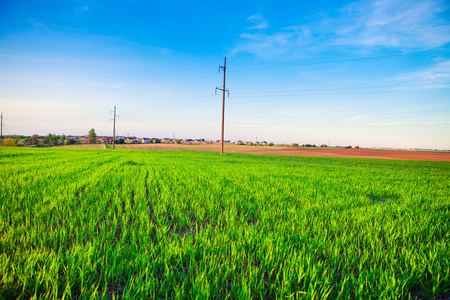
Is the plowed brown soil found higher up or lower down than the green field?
higher up

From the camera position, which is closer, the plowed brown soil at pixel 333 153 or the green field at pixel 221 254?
the green field at pixel 221 254

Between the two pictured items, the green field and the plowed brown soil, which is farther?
the plowed brown soil

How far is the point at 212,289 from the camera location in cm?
207

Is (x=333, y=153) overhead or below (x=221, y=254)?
overhead

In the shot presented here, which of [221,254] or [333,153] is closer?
[221,254]

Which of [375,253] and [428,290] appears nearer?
[428,290]

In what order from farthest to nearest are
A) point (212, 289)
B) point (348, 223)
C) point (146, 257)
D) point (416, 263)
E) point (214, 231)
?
point (348, 223)
point (214, 231)
point (416, 263)
point (146, 257)
point (212, 289)

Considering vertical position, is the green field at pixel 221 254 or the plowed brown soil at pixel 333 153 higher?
the plowed brown soil at pixel 333 153

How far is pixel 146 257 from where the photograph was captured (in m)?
2.48

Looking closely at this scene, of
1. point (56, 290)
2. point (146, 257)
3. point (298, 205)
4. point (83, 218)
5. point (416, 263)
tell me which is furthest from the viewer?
point (298, 205)

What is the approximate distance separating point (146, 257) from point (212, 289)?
0.96 meters

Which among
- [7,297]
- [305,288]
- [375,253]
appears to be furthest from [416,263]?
[7,297]

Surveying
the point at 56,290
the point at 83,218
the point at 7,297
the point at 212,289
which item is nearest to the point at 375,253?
the point at 212,289

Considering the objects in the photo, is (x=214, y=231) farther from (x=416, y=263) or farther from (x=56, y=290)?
(x=416, y=263)
